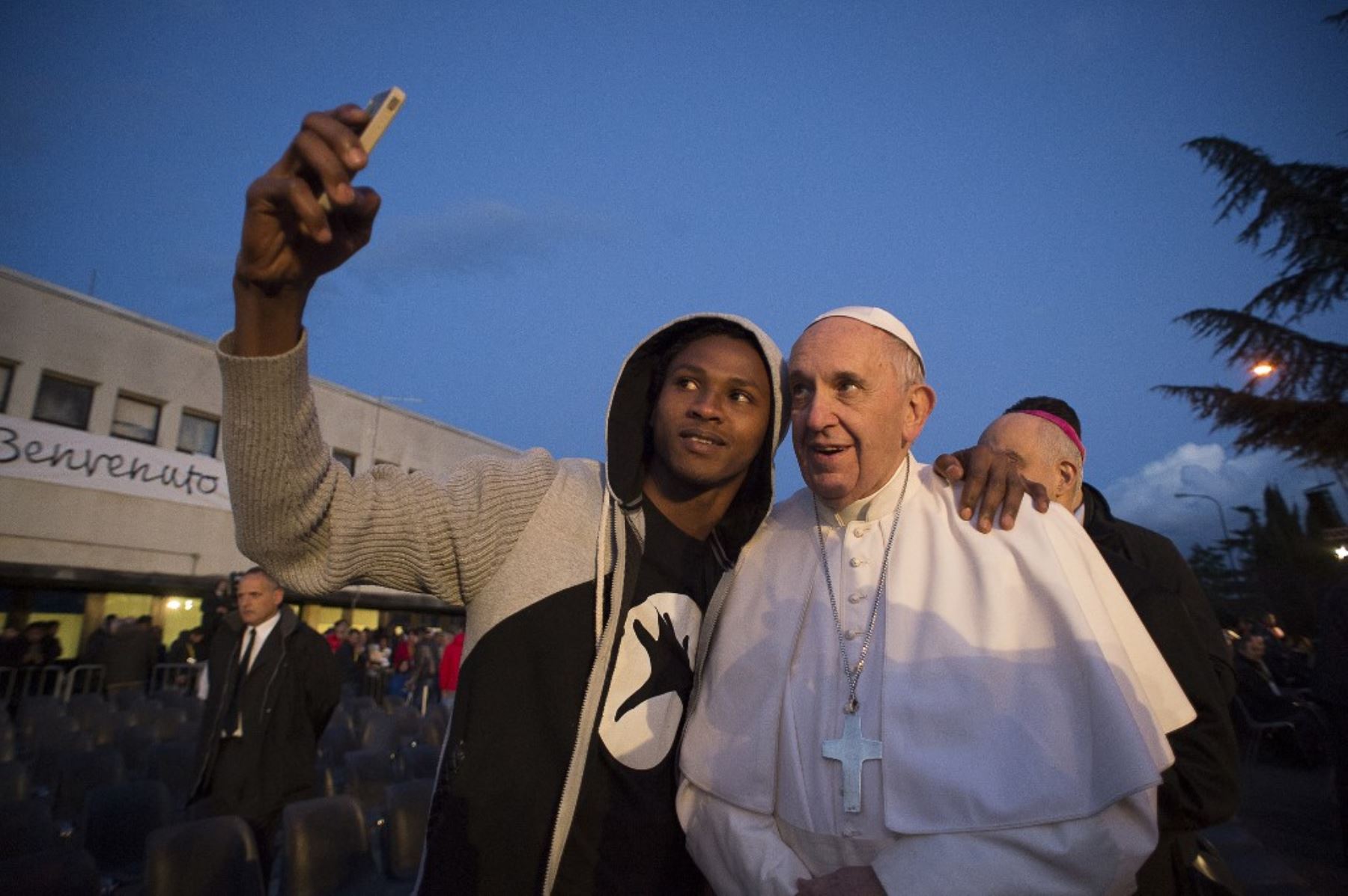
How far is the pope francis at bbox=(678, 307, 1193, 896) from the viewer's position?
1.47m

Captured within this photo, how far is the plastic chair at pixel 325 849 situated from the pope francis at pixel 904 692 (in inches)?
125

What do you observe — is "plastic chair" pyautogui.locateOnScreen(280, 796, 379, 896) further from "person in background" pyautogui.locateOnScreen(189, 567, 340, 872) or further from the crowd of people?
the crowd of people

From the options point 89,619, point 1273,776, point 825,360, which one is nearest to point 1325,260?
point 1273,776

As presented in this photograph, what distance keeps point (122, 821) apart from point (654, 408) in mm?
4875

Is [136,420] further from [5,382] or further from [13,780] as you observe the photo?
[13,780]

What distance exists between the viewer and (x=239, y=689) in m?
5.42

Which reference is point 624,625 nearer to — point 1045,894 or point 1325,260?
point 1045,894

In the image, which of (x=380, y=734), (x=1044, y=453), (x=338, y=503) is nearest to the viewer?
(x=338, y=503)

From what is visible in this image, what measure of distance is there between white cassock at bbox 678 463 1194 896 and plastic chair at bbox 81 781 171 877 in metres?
4.69

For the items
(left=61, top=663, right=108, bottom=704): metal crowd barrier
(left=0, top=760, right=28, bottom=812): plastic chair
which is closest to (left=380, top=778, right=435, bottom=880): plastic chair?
(left=0, top=760, right=28, bottom=812): plastic chair

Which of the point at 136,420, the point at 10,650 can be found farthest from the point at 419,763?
the point at 136,420

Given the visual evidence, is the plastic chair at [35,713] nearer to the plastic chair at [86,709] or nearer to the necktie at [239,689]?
the plastic chair at [86,709]

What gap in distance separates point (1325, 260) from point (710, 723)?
524 inches

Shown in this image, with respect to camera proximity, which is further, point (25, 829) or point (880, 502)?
point (25, 829)
